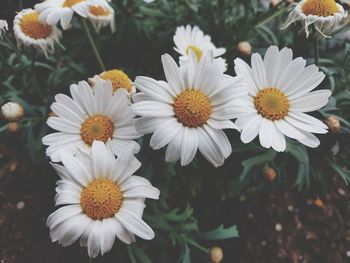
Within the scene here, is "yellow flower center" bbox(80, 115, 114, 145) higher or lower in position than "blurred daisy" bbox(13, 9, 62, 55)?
lower

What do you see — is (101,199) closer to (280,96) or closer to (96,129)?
(96,129)

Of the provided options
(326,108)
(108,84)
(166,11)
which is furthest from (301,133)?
(166,11)

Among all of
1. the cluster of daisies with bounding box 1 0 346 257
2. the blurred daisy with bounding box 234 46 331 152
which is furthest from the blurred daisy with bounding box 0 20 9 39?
the blurred daisy with bounding box 234 46 331 152

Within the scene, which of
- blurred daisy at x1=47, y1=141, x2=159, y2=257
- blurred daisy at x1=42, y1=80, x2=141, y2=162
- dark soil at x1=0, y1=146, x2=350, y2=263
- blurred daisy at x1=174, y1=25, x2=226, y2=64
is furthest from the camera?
dark soil at x1=0, y1=146, x2=350, y2=263

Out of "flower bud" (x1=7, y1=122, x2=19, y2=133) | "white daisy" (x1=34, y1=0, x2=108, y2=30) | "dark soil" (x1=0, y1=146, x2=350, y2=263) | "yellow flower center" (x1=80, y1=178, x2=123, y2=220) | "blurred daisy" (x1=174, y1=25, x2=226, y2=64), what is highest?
"white daisy" (x1=34, y1=0, x2=108, y2=30)

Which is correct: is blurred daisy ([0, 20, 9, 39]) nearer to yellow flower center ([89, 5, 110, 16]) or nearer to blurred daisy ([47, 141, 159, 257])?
yellow flower center ([89, 5, 110, 16])

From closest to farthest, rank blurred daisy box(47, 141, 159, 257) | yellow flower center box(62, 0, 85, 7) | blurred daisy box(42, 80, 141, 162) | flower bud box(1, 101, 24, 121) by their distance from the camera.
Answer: blurred daisy box(47, 141, 159, 257) < blurred daisy box(42, 80, 141, 162) < yellow flower center box(62, 0, 85, 7) < flower bud box(1, 101, 24, 121)

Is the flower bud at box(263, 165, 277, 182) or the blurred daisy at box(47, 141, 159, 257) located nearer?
the blurred daisy at box(47, 141, 159, 257)

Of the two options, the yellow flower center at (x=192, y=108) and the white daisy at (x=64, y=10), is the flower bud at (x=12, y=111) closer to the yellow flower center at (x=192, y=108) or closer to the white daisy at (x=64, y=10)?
the white daisy at (x=64, y=10)

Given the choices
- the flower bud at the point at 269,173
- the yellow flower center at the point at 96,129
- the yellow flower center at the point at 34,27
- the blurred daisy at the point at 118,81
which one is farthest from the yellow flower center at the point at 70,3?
the flower bud at the point at 269,173
